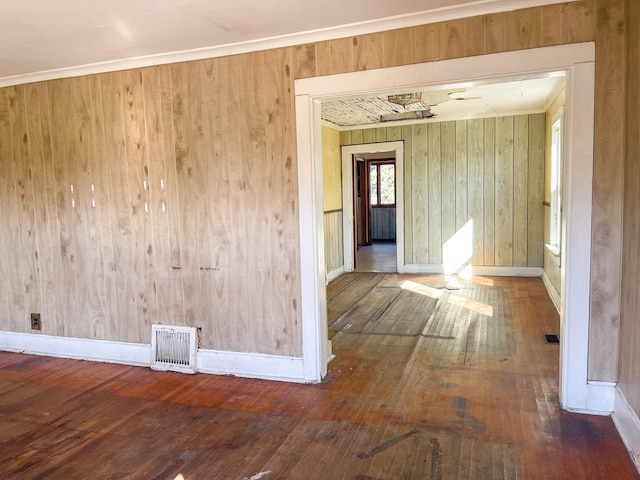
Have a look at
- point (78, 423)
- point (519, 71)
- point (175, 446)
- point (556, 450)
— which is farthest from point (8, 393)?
point (519, 71)

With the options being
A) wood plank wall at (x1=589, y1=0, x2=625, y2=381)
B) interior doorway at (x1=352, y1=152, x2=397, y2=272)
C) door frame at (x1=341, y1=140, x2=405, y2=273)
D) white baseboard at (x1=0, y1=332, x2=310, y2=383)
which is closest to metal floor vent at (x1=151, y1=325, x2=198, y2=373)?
white baseboard at (x1=0, y1=332, x2=310, y2=383)

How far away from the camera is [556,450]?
2400 mm

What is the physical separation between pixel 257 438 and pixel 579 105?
8.60 feet

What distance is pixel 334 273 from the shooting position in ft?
24.9

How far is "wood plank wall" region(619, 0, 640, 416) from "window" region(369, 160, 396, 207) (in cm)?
975

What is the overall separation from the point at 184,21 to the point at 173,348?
2397 mm

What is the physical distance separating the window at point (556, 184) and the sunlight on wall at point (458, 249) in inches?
58.6

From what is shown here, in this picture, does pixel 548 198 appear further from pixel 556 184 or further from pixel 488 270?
pixel 488 270

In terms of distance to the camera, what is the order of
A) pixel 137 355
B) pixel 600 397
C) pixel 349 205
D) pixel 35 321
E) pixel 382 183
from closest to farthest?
pixel 600 397 → pixel 137 355 → pixel 35 321 → pixel 349 205 → pixel 382 183

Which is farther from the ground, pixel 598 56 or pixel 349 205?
pixel 598 56

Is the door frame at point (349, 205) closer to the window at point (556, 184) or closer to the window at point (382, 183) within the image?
the window at point (556, 184)

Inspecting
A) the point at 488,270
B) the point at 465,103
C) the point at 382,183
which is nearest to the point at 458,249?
the point at 488,270

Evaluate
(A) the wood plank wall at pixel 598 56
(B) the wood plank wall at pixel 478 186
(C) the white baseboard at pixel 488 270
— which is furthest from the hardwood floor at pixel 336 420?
(B) the wood plank wall at pixel 478 186

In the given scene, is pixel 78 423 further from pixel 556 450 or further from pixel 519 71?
pixel 519 71
